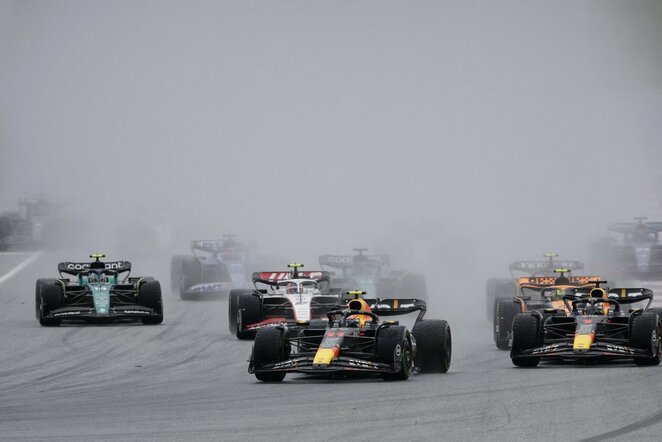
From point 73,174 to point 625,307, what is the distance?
219ft

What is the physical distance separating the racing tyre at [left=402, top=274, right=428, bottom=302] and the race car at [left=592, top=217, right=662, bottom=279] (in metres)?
9.40

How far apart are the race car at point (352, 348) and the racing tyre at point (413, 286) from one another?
1410cm

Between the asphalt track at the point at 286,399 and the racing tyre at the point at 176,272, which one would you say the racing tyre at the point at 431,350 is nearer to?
the asphalt track at the point at 286,399

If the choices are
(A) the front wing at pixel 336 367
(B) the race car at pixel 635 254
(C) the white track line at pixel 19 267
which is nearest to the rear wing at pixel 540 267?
(B) the race car at pixel 635 254

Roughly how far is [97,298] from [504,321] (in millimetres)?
9136

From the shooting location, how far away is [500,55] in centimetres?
13038

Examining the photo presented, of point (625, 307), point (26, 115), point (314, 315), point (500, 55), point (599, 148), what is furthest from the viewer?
point (500, 55)

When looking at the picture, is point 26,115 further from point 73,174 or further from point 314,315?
point 314,315

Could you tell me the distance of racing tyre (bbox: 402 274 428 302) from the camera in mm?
35500

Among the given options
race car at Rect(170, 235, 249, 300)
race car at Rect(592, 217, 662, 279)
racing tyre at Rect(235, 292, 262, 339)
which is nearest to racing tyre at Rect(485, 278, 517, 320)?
racing tyre at Rect(235, 292, 262, 339)

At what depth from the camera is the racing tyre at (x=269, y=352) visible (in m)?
19.8

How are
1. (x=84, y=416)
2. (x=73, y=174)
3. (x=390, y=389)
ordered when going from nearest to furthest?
(x=84, y=416)
(x=390, y=389)
(x=73, y=174)

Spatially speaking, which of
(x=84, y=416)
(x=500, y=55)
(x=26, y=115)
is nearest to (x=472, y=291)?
(x=84, y=416)

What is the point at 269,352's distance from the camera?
780 inches
